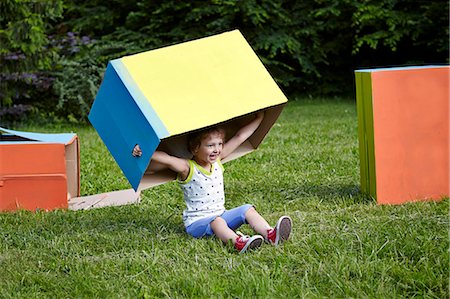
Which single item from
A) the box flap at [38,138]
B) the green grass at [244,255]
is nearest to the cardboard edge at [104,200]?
the green grass at [244,255]

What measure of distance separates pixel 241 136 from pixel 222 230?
66 centimetres

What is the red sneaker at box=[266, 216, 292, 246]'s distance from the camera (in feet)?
12.4

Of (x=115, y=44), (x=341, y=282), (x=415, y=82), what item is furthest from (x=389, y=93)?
(x=115, y=44)

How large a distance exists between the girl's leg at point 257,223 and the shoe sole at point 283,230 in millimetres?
121

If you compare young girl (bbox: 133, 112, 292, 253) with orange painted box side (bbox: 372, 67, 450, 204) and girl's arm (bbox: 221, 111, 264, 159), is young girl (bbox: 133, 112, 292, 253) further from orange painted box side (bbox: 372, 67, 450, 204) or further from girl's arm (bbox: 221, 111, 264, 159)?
orange painted box side (bbox: 372, 67, 450, 204)

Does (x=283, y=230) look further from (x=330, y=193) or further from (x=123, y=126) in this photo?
(x=330, y=193)

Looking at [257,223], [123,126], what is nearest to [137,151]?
[123,126]

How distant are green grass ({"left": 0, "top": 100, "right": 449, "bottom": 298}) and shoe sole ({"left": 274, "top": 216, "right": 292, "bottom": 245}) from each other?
5 centimetres

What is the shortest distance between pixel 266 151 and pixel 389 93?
2.47 meters

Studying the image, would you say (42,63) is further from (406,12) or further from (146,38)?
(406,12)

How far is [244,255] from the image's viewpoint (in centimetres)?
364

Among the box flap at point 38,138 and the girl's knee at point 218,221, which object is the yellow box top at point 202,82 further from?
the box flap at point 38,138

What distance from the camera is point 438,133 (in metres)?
4.81

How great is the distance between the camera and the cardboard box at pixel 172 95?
152 inches
